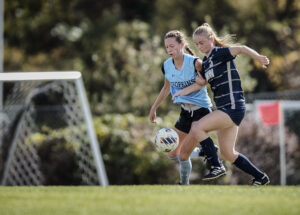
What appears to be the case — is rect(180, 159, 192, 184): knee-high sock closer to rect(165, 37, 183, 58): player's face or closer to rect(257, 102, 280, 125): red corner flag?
rect(165, 37, 183, 58): player's face

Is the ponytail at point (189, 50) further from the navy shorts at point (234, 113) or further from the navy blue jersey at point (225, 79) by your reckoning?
the navy shorts at point (234, 113)

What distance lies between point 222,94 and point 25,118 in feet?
24.8

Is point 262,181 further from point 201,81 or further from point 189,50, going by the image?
point 189,50

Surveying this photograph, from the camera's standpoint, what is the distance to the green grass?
4918mm

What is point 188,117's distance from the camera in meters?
7.39

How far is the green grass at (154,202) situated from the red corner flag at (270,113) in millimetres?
5860

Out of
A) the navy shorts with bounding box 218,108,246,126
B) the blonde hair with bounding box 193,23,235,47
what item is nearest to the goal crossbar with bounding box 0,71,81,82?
the blonde hair with bounding box 193,23,235,47

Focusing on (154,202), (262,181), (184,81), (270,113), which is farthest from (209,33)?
(270,113)

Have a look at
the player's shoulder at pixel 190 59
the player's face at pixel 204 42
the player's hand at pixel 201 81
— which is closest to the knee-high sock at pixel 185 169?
the player's hand at pixel 201 81

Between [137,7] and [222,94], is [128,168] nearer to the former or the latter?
[222,94]

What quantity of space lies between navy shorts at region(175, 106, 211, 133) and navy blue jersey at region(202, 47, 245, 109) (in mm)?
387

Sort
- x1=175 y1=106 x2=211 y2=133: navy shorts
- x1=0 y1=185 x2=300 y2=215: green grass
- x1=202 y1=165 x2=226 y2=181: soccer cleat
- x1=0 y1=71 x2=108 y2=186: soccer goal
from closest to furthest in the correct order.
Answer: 1. x1=0 y1=185 x2=300 y2=215: green grass
2. x1=202 y1=165 x2=226 y2=181: soccer cleat
3. x1=175 y1=106 x2=211 y2=133: navy shorts
4. x1=0 y1=71 x2=108 y2=186: soccer goal

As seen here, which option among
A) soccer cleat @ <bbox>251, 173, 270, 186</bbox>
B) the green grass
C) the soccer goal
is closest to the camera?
the green grass

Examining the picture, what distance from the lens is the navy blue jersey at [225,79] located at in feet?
22.4
